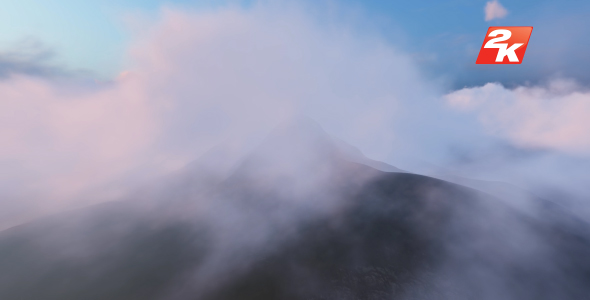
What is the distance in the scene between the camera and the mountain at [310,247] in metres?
60.7

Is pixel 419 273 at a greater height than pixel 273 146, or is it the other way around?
pixel 273 146

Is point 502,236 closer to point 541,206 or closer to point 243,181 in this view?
point 541,206

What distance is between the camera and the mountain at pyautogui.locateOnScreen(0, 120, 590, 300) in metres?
60.7

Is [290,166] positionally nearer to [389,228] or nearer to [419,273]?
[389,228]

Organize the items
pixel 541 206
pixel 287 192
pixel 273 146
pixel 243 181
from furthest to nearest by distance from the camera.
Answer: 1. pixel 273 146
2. pixel 243 181
3. pixel 287 192
4. pixel 541 206

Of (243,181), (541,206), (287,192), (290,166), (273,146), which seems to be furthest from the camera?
(273,146)

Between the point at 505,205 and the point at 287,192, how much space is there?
90.3 meters

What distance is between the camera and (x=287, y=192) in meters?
113

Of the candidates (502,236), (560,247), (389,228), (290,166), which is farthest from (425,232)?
(290,166)

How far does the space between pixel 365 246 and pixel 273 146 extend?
362ft

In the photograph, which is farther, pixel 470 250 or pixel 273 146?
pixel 273 146

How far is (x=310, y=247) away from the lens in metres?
73.4

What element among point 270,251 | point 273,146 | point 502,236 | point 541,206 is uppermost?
point 541,206

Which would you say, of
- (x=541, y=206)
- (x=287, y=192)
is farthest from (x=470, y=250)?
(x=287, y=192)
